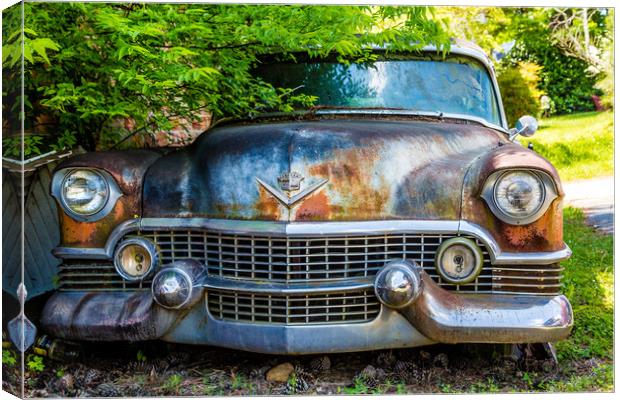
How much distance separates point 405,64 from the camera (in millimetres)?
3922

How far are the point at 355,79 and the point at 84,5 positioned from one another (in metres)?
1.39

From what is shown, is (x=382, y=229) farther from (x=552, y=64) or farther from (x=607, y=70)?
(x=552, y=64)

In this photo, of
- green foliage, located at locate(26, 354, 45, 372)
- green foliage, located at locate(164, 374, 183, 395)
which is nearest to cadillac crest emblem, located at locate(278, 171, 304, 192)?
green foliage, located at locate(164, 374, 183, 395)

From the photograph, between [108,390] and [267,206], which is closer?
[267,206]

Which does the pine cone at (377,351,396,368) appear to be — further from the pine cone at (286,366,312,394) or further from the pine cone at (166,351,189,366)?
the pine cone at (166,351,189,366)

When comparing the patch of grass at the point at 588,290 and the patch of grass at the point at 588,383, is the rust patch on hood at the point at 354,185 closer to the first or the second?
the patch of grass at the point at 588,383

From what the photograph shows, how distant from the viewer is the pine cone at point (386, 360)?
3227mm

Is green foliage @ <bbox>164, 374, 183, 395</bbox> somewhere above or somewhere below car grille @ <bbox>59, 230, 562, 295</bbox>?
below

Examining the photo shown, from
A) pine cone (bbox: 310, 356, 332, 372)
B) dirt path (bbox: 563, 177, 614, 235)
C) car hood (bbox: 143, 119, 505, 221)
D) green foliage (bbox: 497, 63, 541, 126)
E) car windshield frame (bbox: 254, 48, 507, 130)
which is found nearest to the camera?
car hood (bbox: 143, 119, 505, 221)

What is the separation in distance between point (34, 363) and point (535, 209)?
2201mm

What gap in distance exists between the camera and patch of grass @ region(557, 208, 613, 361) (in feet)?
11.6

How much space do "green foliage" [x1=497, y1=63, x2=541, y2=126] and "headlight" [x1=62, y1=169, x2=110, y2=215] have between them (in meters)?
2.84

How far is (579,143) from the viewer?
4.35m

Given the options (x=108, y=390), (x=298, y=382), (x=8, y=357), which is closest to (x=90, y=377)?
(x=108, y=390)
